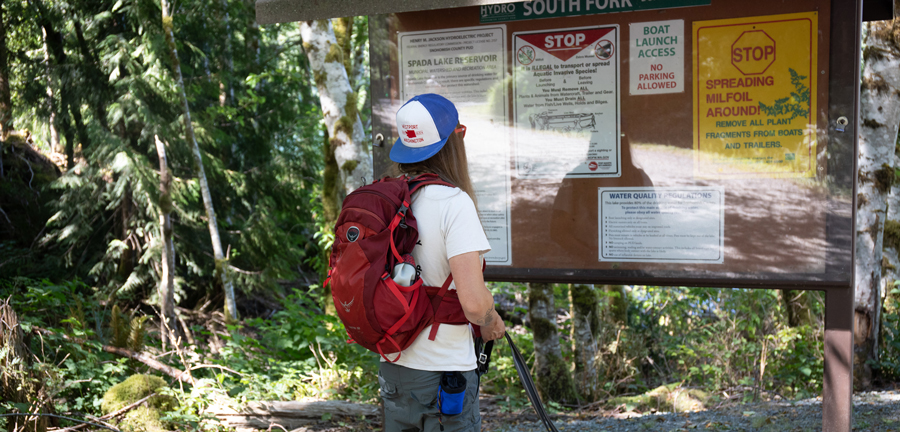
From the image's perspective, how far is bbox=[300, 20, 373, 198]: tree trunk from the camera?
549cm

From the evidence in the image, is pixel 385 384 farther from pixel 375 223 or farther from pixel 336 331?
pixel 336 331

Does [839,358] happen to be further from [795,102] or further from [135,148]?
[135,148]

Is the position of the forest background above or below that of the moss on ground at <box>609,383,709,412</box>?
above

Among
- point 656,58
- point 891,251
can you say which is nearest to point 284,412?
point 656,58

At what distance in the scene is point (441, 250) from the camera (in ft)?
6.65

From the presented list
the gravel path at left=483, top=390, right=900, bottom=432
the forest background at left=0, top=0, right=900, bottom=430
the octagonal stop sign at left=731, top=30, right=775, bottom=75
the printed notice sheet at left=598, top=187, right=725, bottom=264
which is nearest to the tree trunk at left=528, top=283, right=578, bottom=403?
the forest background at left=0, top=0, right=900, bottom=430

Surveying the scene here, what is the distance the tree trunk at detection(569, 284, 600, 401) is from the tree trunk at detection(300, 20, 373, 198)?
2741 millimetres

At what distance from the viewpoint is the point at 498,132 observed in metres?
3.27

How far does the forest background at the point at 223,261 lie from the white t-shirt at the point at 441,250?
8.83ft

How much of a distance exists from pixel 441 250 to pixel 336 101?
382 cm

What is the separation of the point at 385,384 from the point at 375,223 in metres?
0.65

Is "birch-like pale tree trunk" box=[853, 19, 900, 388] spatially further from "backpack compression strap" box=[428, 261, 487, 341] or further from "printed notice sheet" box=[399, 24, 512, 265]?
"backpack compression strap" box=[428, 261, 487, 341]

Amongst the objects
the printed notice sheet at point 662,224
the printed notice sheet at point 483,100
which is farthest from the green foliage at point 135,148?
the printed notice sheet at point 662,224

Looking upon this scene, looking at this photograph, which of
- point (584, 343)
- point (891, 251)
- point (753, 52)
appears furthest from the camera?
point (584, 343)
